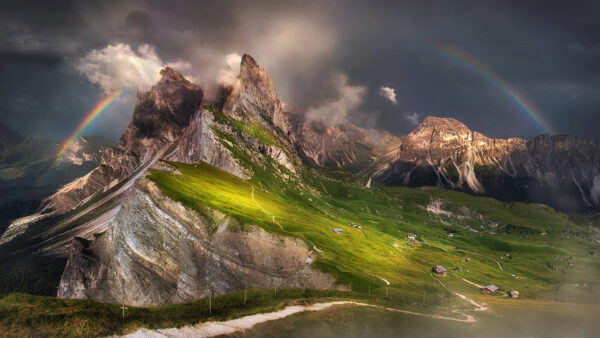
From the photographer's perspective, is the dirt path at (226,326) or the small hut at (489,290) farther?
the small hut at (489,290)

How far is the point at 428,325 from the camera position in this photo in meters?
75.4

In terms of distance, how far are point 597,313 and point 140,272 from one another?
14981 cm

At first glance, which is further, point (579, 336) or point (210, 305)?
point (579, 336)

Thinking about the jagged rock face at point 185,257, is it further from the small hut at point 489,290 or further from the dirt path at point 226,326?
the small hut at point 489,290

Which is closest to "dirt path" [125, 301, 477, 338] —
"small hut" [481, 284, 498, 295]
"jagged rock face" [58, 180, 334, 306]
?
"jagged rock face" [58, 180, 334, 306]

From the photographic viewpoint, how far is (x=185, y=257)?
91375 mm

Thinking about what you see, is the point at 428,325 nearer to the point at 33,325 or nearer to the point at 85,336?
the point at 85,336

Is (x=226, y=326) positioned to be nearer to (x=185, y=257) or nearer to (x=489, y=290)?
(x=185, y=257)

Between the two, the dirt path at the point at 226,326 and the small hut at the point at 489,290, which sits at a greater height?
the small hut at the point at 489,290

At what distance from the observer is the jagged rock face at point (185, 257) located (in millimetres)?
90375

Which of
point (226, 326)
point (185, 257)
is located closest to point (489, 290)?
point (226, 326)

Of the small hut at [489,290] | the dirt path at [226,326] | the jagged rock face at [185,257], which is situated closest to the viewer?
the dirt path at [226,326]

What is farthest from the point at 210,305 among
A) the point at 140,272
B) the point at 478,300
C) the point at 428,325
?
the point at 478,300

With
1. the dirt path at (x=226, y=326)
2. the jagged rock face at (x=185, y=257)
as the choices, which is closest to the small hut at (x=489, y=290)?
the jagged rock face at (x=185, y=257)
